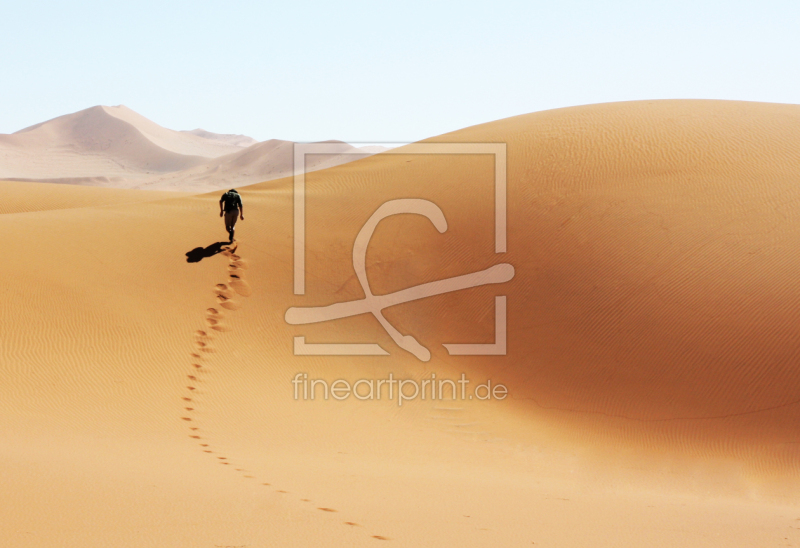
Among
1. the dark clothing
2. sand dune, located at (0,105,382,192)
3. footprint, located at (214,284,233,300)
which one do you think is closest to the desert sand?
footprint, located at (214,284,233,300)

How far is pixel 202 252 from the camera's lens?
11.2 m

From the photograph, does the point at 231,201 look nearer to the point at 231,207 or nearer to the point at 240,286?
the point at 231,207

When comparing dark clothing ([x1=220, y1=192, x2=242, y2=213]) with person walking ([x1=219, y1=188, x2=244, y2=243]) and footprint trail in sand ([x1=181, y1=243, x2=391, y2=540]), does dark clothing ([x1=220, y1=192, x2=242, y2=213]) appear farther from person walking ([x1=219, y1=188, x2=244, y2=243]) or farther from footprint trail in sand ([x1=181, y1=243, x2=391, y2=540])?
footprint trail in sand ([x1=181, y1=243, x2=391, y2=540])

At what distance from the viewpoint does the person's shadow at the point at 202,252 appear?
429 inches

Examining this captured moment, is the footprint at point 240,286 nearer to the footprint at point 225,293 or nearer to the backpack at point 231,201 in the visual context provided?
the footprint at point 225,293

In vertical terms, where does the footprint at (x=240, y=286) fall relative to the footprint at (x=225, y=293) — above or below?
above

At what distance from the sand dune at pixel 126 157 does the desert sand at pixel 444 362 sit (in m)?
46.0

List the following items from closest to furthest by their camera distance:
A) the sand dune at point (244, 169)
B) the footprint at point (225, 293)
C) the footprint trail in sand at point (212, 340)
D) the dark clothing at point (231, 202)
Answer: the footprint trail in sand at point (212, 340) → the footprint at point (225, 293) → the dark clothing at point (231, 202) → the sand dune at point (244, 169)

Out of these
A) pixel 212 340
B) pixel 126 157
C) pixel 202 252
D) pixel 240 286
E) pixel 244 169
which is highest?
pixel 126 157

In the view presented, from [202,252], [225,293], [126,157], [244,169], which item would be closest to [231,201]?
[202,252]

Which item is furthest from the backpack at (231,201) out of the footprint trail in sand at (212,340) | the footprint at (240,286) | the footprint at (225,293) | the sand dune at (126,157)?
the sand dune at (126,157)

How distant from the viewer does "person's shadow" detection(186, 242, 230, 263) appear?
10891mm

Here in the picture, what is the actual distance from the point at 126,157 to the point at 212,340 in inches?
3088

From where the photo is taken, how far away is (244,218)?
41.4ft
